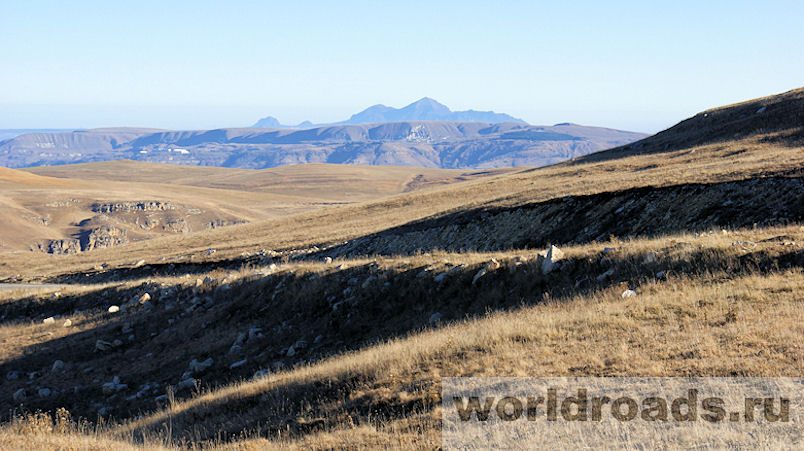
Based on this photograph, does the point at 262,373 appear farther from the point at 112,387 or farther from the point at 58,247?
the point at 58,247

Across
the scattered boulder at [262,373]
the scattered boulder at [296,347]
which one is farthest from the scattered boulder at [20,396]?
the scattered boulder at [296,347]

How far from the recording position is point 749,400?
20.5 feet

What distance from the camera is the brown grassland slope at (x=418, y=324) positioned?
7809 mm

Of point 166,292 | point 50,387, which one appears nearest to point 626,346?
point 50,387

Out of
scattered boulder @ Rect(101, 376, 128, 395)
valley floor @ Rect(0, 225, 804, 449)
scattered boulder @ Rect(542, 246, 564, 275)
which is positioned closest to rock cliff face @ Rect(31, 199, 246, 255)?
valley floor @ Rect(0, 225, 804, 449)

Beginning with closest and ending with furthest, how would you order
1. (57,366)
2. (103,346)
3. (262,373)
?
(262,373), (57,366), (103,346)

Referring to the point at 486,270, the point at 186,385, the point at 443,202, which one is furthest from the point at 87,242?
the point at 486,270

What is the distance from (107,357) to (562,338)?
13.7m

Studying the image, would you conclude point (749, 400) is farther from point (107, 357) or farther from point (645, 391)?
point (107, 357)

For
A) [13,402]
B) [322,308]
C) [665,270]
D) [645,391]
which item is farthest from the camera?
[322,308]

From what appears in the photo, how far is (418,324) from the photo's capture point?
12711mm

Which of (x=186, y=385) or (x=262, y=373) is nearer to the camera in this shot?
(x=262, y=373)

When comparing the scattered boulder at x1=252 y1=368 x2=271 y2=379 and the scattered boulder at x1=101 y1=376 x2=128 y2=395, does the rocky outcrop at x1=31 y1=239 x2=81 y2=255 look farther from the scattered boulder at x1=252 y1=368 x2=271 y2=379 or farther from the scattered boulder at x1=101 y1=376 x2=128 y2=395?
the scattered boulder at x1=252 y1=368 x2=271 y2=379

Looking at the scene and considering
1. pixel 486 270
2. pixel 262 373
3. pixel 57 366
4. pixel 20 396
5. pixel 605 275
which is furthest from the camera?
pixel 57 366
